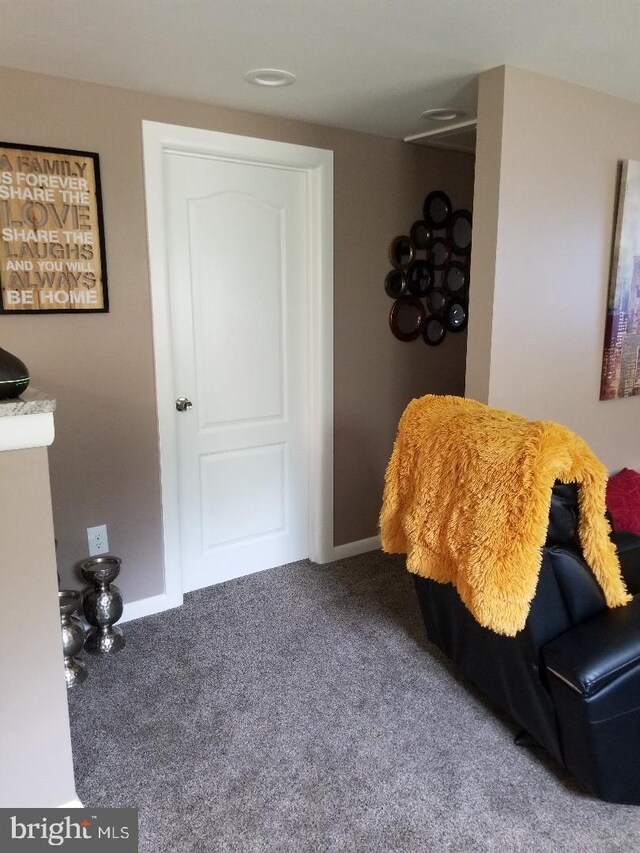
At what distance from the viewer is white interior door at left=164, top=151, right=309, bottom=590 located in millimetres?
2801

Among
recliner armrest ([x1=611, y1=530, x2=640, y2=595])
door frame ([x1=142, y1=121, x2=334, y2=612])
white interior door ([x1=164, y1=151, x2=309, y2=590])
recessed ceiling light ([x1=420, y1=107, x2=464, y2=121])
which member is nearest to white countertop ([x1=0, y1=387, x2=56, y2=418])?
door frame ([x1=142, y1=121, x2=334, y2=612])

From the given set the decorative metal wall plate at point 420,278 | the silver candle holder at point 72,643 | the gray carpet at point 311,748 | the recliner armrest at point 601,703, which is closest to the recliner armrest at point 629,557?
the recliner armrest at point 601,703

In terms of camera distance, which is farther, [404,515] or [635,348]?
[635,348]

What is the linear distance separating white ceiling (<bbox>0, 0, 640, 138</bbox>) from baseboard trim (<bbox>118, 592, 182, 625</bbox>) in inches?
85.5

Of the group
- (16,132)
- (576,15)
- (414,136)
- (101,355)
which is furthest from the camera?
(414,136)

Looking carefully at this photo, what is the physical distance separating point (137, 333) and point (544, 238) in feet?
5.62

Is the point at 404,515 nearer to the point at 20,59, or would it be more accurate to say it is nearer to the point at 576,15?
the point at 576,15

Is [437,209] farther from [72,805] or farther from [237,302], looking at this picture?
[72,805]

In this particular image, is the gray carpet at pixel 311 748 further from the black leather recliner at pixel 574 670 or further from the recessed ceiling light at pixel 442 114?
the recessed ceiling light at pixel 442 114

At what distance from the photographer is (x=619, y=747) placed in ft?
5.38

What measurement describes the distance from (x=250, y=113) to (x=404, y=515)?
1913mm

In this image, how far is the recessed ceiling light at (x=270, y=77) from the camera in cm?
224

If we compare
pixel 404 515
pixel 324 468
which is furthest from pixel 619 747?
pixel 324 468

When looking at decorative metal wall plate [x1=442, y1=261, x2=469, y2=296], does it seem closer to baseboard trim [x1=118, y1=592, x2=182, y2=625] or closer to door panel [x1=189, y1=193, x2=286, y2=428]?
A: door panel [x1=189, y1=193, x2=286, y2=428]
